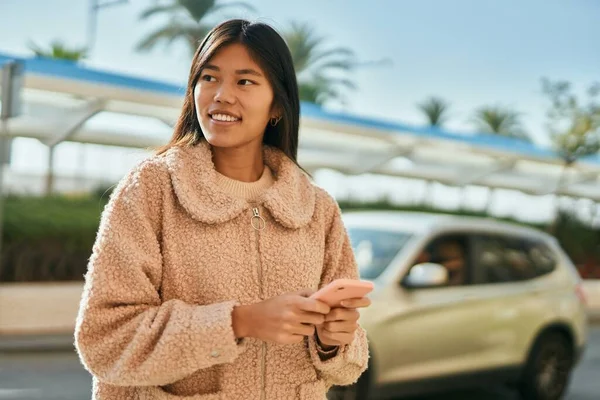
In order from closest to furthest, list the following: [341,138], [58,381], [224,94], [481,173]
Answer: [224,94] < [58,381] < [341,138] < [481,173]

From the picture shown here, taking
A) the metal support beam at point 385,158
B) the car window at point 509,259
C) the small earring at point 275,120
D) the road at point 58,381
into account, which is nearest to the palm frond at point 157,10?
the metal support beam at point 385,158

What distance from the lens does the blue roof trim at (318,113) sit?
17.4 m

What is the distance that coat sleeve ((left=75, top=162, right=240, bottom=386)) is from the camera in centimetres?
196

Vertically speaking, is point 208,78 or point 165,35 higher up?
point 208,78

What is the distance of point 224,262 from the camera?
6.89ft

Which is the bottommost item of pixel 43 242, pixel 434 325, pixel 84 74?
pixel 43 242

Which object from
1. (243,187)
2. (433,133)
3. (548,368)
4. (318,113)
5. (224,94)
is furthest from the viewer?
(433,133)

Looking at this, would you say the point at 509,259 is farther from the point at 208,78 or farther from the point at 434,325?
the point at 208,78

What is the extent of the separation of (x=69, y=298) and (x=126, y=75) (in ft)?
17.6

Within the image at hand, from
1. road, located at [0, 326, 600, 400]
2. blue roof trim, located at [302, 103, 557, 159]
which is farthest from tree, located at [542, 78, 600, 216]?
road, located at [0, 326, 600, 400]

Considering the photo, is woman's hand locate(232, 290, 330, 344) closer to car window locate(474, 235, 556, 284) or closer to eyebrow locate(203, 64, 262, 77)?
eyebrow locate(203, 64, 262, 77)

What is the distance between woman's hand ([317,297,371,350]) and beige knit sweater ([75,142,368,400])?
98mm

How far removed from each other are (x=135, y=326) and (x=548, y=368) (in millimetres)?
6854

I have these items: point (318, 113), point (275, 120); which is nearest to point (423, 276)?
point (275, 120)
